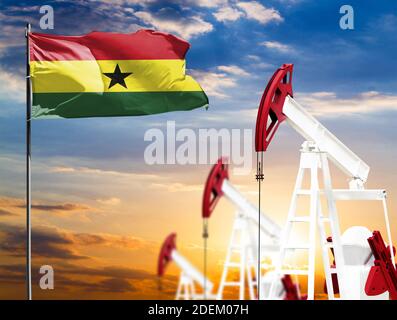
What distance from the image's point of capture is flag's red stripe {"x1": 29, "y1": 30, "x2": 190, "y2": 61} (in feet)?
57.2

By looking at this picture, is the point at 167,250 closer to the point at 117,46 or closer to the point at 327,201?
the point at 327,201

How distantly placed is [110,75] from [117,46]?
59 cm

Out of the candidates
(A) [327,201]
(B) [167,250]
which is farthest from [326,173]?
(B) [167,250]

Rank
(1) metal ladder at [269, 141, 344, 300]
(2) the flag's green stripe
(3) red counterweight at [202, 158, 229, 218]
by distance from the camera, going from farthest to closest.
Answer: (3) red counterweight at [202, 158, 229, 218] → (1) metal ladder at [269, 141, 344, 300] → (2) the flag's green stripe

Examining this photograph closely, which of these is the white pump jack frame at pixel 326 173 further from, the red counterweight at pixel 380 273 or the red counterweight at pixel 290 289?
the red counterweight at pixel 290 289

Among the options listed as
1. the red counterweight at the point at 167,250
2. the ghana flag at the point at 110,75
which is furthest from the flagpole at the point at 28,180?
the red counterweight at the point at 167,250

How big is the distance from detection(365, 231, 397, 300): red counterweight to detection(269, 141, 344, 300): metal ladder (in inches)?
25.8

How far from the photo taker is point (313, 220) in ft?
65.1

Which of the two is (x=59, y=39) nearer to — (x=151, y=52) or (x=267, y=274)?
(x=151, y=52)

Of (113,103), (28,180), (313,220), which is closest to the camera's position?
(28,180)

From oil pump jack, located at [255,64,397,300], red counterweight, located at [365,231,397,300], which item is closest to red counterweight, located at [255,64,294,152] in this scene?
oil pump jack, located at [255,64,397,300]

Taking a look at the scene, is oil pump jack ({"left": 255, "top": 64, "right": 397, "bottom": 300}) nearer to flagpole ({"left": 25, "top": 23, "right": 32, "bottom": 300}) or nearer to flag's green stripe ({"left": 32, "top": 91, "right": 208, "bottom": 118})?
flag's green stripe ({"left": 32, "top": 91, "right": 208, "bottom": 118})

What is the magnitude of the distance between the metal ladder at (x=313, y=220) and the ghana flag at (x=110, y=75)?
148 inches

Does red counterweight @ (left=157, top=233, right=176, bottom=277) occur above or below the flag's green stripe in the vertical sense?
below
